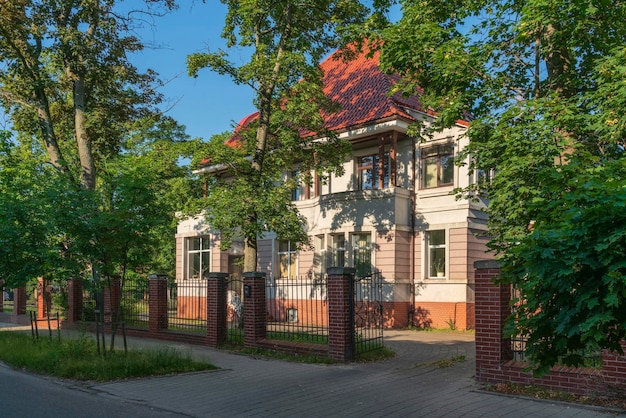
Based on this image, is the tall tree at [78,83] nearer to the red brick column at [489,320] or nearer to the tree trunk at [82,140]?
the tree trunk at [82,140]

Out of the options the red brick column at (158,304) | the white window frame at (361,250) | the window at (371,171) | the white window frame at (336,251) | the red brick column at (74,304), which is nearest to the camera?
the red brick column at (158,304)

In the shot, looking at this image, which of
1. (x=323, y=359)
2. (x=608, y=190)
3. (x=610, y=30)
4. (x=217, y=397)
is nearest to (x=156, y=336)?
(x=323, y=359)

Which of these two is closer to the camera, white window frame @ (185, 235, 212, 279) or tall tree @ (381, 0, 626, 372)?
tall tree @ (381, 0, 626, 372)

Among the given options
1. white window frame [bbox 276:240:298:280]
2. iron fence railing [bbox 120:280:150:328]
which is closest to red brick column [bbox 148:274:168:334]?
iron fence railing [bbox 120:280:150:328]

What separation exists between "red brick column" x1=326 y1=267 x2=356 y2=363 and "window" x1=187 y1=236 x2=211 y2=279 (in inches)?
663

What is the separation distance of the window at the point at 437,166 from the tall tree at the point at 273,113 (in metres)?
4.05

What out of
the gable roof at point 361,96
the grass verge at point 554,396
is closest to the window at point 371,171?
the gable roof at point 361,96

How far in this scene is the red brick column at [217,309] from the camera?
47.0 ft

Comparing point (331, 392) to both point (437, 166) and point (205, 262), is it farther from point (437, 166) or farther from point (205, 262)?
point (205, 262)

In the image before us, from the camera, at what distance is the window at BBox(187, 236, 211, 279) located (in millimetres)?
28234

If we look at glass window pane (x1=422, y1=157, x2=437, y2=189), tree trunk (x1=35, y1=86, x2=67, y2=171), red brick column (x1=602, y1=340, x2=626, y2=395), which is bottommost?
red brick column (x1=602, y1=340, x2=626, y2=395)

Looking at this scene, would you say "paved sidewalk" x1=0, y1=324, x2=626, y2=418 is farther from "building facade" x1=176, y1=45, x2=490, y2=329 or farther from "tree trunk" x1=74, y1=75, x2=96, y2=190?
"tree trunk" x1=74, y1=75, x2=96, y2=190

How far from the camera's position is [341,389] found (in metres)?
9.27

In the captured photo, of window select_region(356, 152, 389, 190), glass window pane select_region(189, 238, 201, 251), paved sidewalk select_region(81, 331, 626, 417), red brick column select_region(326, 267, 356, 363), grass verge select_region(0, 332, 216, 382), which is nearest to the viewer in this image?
paved sidewalk select_region(81, 331, 626, 417)
